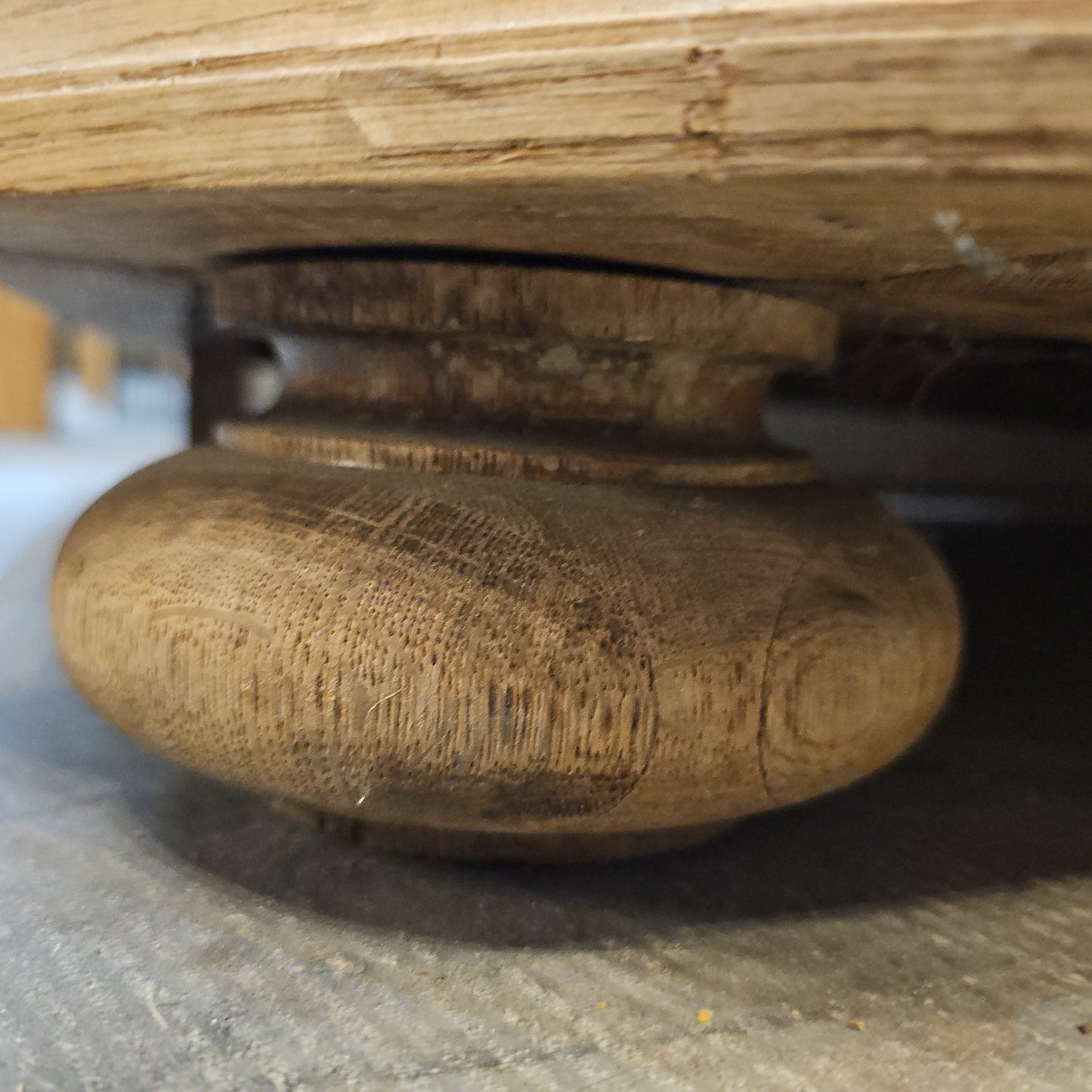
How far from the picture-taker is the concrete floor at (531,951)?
13.7 inches

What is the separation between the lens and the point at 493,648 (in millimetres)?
378

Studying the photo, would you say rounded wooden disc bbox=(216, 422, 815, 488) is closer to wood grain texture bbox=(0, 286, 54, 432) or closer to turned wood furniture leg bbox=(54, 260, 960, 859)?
turned wood furniture leg bbox=(54, 260, 960, 859)

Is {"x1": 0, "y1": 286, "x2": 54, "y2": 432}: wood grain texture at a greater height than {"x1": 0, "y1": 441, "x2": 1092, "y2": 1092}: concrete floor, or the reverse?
{"x1": 0, "y1": 286, "x2": 54, "y2": 432}: wood grain texture

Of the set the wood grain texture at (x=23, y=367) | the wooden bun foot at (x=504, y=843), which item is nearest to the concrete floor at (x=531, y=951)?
the wooden bun foot at (x=504, y=843)

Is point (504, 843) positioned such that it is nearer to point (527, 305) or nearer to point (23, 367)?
point (527, 305)

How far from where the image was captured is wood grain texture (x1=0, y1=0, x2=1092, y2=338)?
0.24m

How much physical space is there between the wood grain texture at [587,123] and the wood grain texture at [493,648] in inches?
4.5

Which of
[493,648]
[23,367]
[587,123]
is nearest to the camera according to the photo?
[587,123]

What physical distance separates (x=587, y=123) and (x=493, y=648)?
189 millimetres

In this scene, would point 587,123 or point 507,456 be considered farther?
point 507,456

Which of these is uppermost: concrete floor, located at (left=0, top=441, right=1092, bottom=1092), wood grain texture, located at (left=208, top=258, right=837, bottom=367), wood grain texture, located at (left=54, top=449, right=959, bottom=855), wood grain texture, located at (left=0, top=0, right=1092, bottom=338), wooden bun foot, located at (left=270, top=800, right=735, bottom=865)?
wood grain texture, located at (left=0, top=0, right=1092, bottom=338)

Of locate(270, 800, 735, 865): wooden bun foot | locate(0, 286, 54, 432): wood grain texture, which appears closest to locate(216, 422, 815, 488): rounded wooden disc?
locate(270, 800, 735, 865): wooden bun foot

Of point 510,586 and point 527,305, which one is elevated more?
point 527,305

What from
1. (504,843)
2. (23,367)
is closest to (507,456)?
(504,843)
